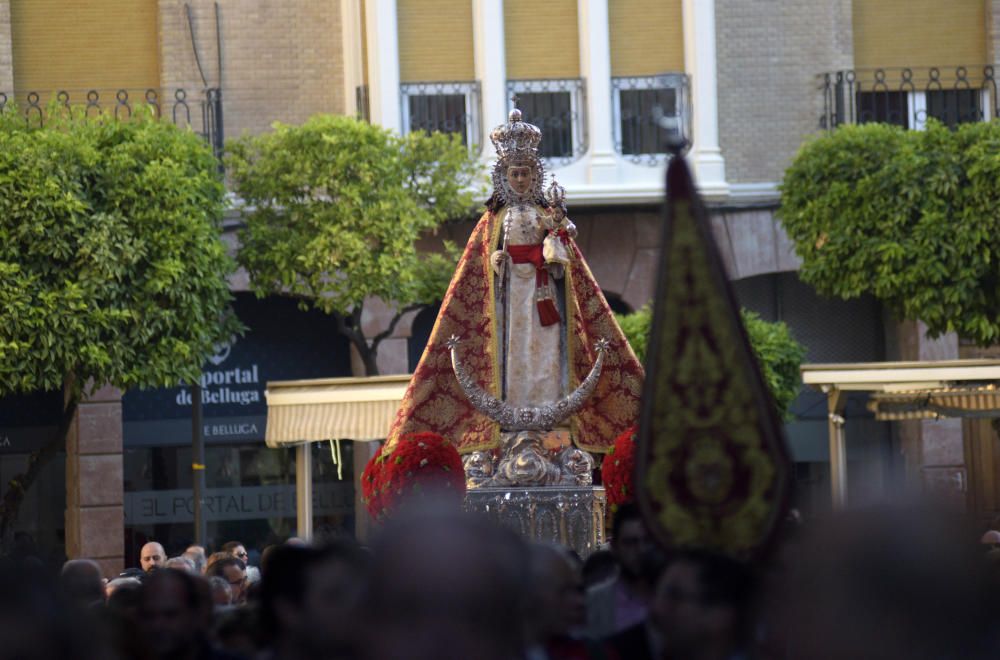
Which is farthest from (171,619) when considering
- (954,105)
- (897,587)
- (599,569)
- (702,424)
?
(954,105)

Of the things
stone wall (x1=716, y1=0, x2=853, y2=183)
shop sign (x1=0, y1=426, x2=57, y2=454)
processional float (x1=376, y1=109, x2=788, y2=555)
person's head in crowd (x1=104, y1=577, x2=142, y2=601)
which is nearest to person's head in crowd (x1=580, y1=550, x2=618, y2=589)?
person's head in crowd (x1=104, y1=577, x2=142, y2=601)

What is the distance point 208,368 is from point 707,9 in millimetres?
7113

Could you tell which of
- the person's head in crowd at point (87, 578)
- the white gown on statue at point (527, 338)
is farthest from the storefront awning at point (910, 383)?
the person's head in crowd at point (87, 578)

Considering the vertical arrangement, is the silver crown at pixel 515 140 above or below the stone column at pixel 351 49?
below

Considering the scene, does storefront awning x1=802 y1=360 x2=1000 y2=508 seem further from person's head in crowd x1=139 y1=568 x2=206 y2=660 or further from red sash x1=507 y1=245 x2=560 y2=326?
person's head in crowd x1=139 y1=568 x2=206 y2=660

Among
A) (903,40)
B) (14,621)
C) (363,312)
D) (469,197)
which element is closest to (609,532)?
(14,621)

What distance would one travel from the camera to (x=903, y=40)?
25.3 m

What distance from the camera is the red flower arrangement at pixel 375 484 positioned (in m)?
10.8

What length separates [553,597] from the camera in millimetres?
5508

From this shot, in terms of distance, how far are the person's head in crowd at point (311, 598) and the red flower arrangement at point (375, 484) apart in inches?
204

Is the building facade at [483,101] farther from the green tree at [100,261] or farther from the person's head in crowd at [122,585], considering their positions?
the person's head in crowd at [122,585]

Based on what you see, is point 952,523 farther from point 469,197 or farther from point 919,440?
point 919,440

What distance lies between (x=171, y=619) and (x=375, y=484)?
5.18 meters

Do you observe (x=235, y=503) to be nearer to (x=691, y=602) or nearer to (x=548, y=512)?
(x=548, y=512)
